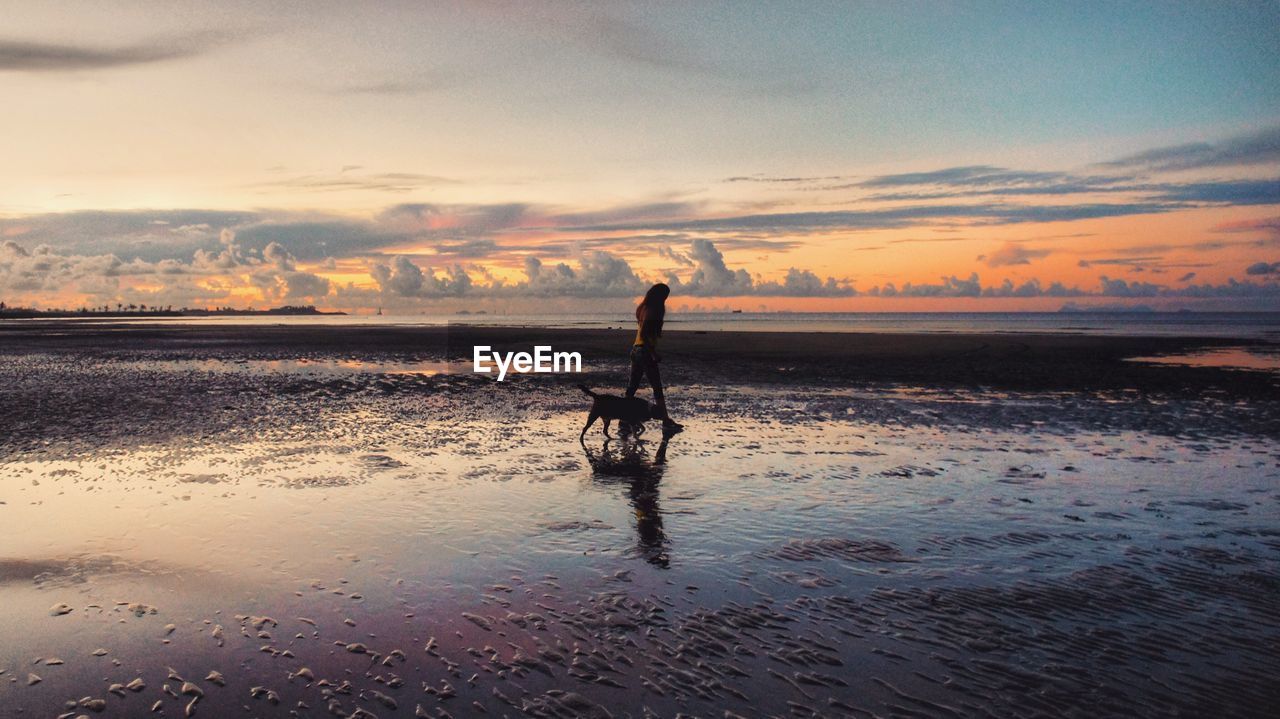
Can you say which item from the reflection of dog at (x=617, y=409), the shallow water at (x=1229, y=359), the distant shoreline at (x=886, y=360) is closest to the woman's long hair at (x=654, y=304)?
the reflection of dog at (x=617, y=409)

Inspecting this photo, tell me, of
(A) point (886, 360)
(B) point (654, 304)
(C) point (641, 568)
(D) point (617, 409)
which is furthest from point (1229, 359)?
(C) point (641, 568)

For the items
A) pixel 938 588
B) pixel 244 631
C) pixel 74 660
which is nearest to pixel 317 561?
pixel 244 631

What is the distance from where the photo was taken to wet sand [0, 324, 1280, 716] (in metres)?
4.87

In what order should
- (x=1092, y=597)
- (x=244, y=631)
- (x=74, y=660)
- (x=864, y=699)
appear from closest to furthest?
(x=864, y=699), (x=74, y=660), (x=244, y=631), (x=1092, y=597)

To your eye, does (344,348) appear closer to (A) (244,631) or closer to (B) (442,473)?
(B) (442,473)

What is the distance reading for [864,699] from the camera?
4.68 metres

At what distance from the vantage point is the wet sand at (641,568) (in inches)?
192

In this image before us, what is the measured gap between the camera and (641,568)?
7.09 metres

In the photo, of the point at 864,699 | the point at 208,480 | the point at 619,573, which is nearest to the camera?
the point at 864,699

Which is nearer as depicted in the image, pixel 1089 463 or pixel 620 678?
pixel 620 678

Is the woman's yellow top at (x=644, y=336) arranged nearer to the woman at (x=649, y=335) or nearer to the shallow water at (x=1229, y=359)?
the woman at (x=649, y=335)

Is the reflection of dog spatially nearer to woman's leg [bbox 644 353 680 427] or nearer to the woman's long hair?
woman's leg [bbox 644 353 680 427]

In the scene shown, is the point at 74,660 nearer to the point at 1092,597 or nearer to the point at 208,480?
the point at 208,480

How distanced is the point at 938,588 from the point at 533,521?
435 centimetres
